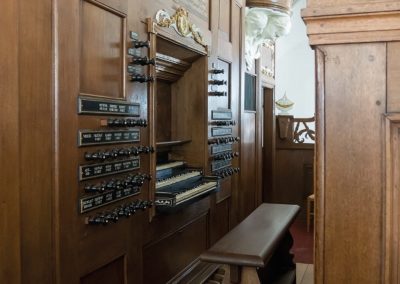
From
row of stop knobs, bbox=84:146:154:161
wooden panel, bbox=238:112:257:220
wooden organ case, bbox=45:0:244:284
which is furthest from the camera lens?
wooden panel, bbox=238:112:257:220

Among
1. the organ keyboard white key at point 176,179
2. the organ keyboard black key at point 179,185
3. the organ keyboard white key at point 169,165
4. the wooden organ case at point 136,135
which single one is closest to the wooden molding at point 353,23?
the wooden organ case at point 136,135

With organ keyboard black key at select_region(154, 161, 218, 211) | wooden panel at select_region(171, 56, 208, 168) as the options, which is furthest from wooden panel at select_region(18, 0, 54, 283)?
wooden panel at select_region(171, 56, 208, 168)

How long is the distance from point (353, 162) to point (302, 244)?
5.37 metres

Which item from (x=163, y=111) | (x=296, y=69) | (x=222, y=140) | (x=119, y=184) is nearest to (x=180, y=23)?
(x=163, y=111)

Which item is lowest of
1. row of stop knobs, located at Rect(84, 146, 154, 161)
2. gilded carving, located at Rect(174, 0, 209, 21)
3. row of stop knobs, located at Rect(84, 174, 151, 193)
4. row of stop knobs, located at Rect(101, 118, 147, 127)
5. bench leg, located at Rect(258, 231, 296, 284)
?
bench leg, located at Rect(258, 231, 296, 284)

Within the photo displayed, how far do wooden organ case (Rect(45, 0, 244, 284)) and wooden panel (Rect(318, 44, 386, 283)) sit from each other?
63.0 inches

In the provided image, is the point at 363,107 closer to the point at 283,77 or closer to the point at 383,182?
the point at 383,182

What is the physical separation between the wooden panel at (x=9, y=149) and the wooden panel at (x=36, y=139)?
3 centimetres

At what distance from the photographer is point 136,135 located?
3.01m

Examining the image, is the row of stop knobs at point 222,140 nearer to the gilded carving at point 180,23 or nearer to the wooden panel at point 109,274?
the gilded carving at point 180,23

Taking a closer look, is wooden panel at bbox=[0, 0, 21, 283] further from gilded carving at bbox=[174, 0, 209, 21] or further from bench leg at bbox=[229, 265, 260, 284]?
gilded carving at bbox=[174, 0, 209, 21]

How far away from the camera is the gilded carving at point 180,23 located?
3321 mm

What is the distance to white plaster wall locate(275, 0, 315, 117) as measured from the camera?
1114 centimetres

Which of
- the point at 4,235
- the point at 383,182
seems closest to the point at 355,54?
the point at 383,182
